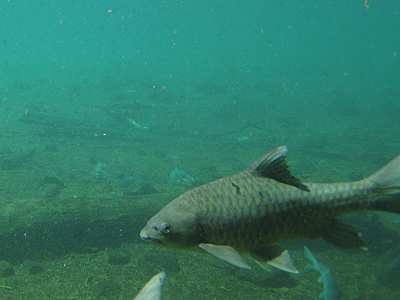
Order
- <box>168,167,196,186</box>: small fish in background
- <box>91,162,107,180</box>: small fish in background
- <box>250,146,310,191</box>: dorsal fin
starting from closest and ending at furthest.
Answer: <box>250,146,310,191</box>: dorsal fin → <box>168,167,196,186</box>: small fish in background → <box>91,162,107,180</box>: small fish in background

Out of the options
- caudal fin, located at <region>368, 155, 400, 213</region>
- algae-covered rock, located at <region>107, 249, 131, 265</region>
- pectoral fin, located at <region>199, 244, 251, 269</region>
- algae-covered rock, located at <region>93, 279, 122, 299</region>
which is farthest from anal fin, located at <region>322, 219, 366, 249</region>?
algae-covered rock, located at <region>107, 249, 131, 265</region>

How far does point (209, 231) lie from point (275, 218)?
0.44m

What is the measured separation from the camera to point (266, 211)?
342cm

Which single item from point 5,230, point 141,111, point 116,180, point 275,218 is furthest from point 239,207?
point 141,111

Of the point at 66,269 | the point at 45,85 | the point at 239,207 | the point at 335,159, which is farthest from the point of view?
the point at 45,85

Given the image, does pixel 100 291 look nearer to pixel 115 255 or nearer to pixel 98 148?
pixel 115 255

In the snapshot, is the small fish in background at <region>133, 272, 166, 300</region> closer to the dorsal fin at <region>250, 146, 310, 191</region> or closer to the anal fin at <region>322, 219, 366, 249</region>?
the dorsal fin at <region>250, 146, 310, 191</region>

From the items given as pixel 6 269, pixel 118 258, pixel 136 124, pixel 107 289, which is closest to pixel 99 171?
pixel 118 258

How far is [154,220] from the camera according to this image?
3467 millimetres

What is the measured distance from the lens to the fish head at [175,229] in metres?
3.39

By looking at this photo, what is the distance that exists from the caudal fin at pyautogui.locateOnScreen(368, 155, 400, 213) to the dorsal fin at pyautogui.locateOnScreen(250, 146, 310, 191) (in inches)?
18.8

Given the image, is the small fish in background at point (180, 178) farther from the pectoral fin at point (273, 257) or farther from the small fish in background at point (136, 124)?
the pectoral fin at point (273, 257)

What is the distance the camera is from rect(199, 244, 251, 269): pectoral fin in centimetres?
313

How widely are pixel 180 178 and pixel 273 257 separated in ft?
43.5
